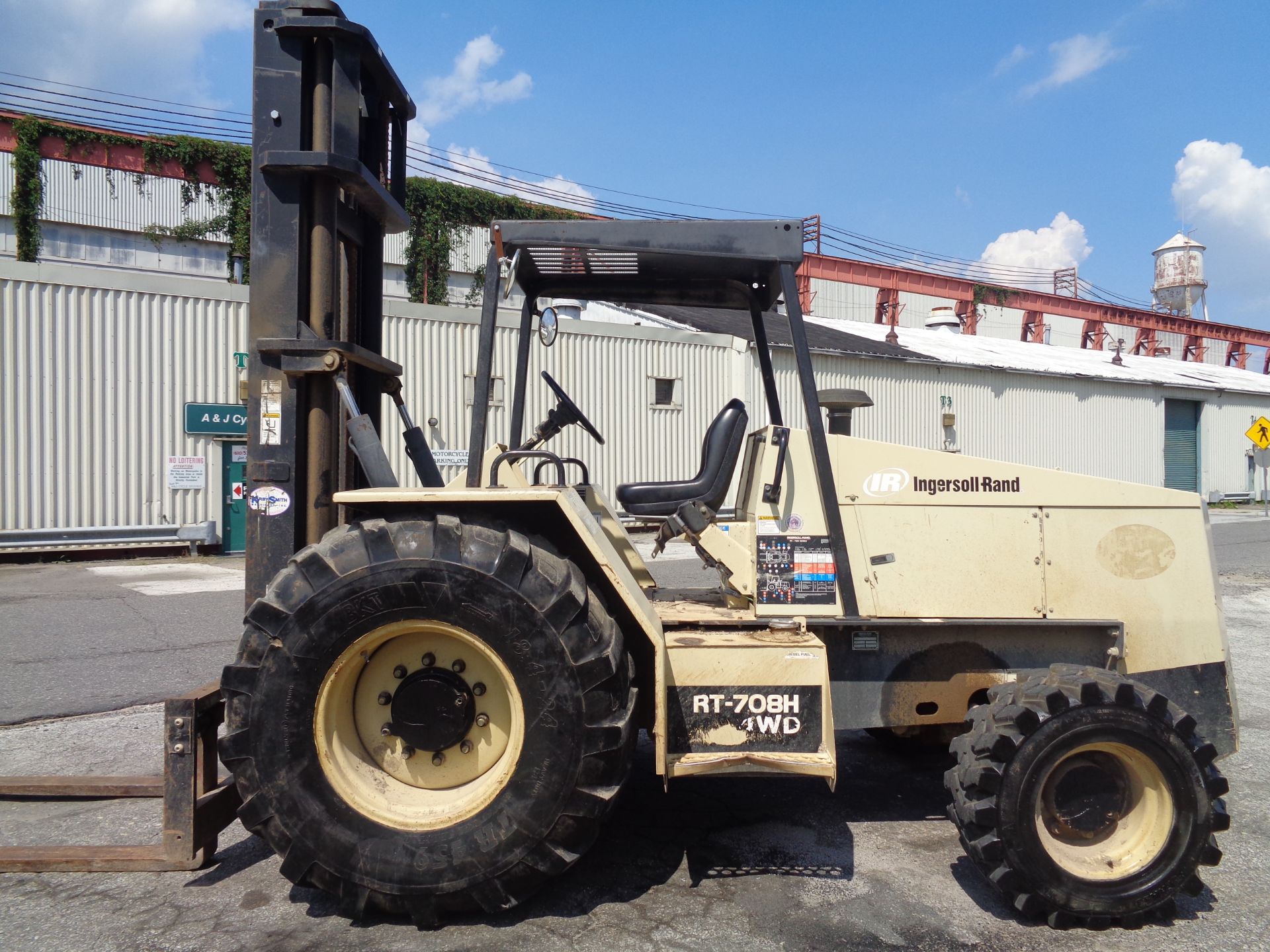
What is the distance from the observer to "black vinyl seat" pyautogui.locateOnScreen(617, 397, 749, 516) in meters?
4.03

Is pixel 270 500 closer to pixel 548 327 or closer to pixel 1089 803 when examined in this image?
pixel 548 327

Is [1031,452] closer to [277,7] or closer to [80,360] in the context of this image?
[80,360]

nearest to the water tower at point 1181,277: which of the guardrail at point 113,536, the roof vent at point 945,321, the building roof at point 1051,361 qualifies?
the building roof at point 1051,361

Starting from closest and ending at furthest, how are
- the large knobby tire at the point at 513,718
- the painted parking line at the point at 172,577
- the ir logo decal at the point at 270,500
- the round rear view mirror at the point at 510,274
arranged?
1. the large knobby tire at the point at 513,718
2. the round rear view mirror at the point at 510,274
3. the ir logo decal at the point at 270,500
4. the painted parking line at the point at 172,577

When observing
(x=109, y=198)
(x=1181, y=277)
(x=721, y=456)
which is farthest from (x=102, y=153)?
(x=1181, y=277)

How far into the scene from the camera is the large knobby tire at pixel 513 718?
310 cm

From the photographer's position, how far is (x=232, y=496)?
15.0m

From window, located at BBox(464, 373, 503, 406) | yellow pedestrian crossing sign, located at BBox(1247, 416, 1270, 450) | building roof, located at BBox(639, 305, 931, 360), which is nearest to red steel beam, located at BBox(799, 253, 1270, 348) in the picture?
building roof, located at BBox(639, 305, 931, 360)

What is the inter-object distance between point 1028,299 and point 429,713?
146 ft

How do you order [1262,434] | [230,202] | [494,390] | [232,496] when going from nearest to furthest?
[232,496] < [494,390] < [1262,434] < [230,202]

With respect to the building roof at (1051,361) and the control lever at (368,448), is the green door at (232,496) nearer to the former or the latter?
the control lever at (368,448)

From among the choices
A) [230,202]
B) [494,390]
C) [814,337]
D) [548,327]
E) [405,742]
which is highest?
[230,202]

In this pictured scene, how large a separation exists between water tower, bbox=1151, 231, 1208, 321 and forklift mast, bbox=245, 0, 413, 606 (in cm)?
6050

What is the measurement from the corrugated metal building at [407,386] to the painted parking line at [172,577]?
3.92ft
